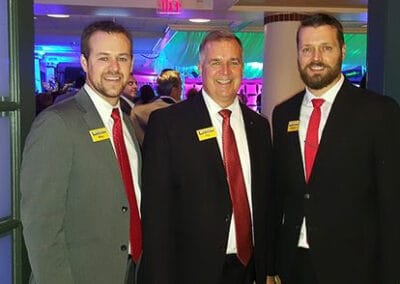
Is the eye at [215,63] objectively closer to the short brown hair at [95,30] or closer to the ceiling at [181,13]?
the short brown hair at [95,30]

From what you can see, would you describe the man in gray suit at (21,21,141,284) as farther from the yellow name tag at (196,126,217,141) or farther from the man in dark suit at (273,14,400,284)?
the man in dark suit at (273,14,400,284)

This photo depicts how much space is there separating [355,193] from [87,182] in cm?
110

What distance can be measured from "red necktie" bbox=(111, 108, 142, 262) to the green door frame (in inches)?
13.0

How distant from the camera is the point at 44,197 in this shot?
1643mm

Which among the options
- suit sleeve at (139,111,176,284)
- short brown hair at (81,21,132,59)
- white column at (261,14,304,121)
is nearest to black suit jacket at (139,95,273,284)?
suit sleeve at (139,111,176,284)

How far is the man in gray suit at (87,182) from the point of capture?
1.65 m

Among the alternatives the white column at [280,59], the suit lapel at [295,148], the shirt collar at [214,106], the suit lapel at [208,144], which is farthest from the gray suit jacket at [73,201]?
the white column at [280,59]

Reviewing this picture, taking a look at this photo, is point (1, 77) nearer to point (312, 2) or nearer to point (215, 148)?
point (215, 148)

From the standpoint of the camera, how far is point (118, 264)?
186 cm

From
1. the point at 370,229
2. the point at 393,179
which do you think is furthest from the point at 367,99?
the point at 370,229

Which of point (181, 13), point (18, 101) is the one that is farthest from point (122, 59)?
point (181, 13)

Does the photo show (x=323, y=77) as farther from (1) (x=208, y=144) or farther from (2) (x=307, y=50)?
(1) (x=208, y=144)

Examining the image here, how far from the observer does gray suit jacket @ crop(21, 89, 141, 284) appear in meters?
1.65

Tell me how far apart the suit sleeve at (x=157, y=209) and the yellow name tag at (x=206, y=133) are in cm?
14
